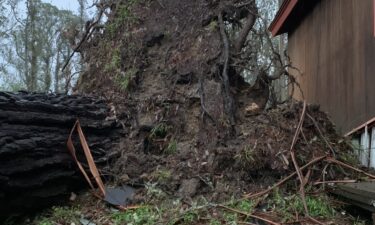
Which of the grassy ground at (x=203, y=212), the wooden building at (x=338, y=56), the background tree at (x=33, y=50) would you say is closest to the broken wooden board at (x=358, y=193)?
the grassy ground at (x=203, y=212)

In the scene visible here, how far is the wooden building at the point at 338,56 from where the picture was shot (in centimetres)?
594

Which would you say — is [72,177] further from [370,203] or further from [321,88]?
[321,88]

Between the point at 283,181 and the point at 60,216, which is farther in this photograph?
the point at 283,181

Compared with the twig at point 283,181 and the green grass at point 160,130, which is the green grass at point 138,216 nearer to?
the twig at point 283,181

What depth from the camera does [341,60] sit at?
7.06 m

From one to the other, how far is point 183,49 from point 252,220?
282 centimetres

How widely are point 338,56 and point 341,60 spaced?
0.18 metres

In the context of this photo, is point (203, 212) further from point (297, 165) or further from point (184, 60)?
point (184, 60)

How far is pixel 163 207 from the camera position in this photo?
13.4ft

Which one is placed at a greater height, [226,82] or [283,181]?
[226,82]

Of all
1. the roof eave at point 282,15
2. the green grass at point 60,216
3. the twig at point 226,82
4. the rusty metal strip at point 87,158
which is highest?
the roof eave at point 282,15

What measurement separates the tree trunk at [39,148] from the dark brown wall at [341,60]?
3492 mm

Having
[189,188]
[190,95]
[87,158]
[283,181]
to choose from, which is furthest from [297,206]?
[87,158]

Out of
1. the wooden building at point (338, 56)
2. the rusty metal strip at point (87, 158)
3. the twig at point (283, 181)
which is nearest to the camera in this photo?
the twig at point (283, 181)
